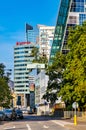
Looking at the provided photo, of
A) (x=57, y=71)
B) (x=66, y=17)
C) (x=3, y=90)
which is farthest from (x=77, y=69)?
(x=66, y=17)

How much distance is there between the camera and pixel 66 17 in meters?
124

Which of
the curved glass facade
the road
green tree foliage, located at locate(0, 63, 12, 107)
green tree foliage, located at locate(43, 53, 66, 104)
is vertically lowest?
the road

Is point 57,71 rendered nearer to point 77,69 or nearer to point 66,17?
point 77,69

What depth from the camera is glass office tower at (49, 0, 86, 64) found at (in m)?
123

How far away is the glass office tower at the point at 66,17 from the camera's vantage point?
12294 centimetres

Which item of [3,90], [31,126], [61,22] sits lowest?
[31,126]

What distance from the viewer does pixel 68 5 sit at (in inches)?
4879

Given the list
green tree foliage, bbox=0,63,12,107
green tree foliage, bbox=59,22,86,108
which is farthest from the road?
green tree foliage, bbox=0,63,12,107

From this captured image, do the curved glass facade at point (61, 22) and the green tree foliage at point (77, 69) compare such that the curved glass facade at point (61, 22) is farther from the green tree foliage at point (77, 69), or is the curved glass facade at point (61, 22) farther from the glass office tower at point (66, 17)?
the green tree foliage at point (77, 69)

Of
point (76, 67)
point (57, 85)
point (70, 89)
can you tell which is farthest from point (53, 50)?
point (76, 67)

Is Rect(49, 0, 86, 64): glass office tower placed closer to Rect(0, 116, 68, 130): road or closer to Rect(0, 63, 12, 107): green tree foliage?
Rect(0, 63, 12, 107): green tree foliage

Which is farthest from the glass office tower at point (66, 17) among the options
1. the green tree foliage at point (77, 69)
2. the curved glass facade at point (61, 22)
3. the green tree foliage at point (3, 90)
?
the green tree foliage at point (3, 90)

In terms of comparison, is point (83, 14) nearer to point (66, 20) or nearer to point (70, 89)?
point (66, 20)

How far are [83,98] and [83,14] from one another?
66624mm
